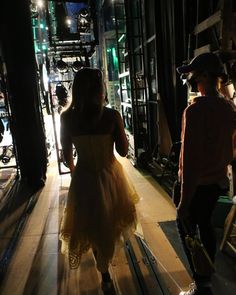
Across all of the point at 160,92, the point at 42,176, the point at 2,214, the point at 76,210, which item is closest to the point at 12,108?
the point at 42,176

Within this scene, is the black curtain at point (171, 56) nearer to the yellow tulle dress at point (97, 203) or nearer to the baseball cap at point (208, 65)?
the baseball cap at point (208, 65)

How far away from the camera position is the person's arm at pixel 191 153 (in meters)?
1.81

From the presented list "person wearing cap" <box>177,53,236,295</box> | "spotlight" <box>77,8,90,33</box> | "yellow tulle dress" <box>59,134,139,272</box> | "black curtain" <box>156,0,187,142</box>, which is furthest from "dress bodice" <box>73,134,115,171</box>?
"spotlight" <box>77,8,90,33</box>

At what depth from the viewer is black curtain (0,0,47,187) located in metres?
4.83

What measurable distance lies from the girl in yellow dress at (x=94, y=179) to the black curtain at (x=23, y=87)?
Answer: 297 centimetres

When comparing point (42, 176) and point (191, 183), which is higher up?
point (191, 183)

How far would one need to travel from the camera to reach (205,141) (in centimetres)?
185

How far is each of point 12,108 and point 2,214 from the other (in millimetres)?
1845

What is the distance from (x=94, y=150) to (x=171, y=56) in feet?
10.7

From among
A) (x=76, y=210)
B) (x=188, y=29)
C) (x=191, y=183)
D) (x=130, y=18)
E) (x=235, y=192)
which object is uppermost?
(x=130, y=18)

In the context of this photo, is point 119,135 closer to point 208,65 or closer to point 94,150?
point 94,150

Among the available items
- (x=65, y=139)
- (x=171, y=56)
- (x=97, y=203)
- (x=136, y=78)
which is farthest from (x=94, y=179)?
(x=136, y=78)

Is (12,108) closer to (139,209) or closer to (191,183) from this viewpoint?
(139,209)

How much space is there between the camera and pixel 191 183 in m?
1.89
